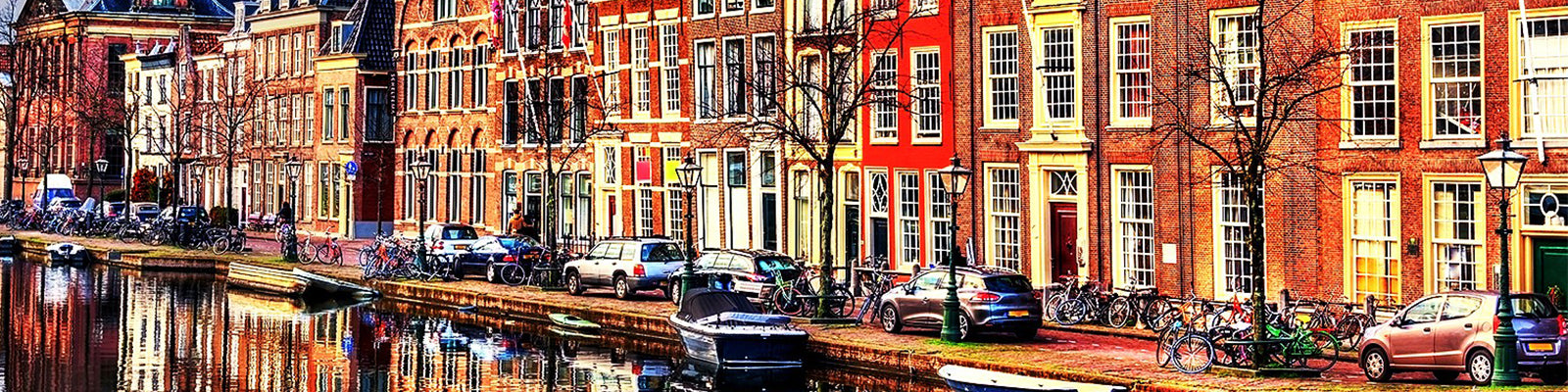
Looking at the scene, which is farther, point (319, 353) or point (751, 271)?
point (751, 271)

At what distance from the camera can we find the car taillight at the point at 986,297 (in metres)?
45.2

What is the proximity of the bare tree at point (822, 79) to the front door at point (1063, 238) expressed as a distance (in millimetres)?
4862

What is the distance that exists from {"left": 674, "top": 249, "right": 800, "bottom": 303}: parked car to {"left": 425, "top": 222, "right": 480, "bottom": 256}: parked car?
15120 millimetres

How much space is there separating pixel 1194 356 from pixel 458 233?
1430 inches

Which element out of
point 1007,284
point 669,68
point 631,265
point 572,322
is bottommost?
point 572,322

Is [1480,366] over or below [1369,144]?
below

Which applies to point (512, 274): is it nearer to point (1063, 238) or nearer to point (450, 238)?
point (450, 238)

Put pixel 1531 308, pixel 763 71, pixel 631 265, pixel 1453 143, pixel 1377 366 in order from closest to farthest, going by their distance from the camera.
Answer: pixel 1531 308 < pixel 1377 366 < pixel 1453 143 < pixel 631 265 < pixel 763 71

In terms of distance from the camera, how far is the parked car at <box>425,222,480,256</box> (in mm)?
69500

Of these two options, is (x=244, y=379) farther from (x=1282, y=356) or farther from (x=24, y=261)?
(x=24, y=261)

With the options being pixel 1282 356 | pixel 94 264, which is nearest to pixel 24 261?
pixel 94 264

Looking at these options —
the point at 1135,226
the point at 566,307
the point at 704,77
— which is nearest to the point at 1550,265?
the point at 1135,226

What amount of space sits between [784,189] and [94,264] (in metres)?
31.2

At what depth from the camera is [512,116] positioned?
8175cm
